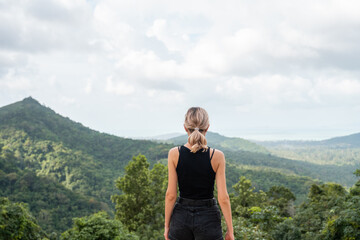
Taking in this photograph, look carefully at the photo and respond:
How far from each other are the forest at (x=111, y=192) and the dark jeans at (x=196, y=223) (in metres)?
7.07

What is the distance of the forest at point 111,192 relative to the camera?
1062cm

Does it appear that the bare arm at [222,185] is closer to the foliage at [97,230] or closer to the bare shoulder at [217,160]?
the bare shoulder at [217,160]

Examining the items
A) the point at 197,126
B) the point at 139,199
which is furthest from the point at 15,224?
the point at 197,126

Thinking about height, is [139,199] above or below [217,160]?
below

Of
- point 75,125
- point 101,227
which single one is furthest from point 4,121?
point 101,227

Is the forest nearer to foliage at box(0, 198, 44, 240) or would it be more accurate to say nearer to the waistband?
foliage at box(0, 198, 44, 240)

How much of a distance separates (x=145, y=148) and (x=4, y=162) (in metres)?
63.4

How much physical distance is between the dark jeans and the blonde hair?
22.6 inches

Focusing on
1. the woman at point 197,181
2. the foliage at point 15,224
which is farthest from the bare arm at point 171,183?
the foliage at point 15,224

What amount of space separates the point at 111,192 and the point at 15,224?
63.6 metres

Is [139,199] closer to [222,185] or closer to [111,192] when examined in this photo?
[222,185]

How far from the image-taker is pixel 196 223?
2.55 metres

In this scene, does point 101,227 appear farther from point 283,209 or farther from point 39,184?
point 39,184

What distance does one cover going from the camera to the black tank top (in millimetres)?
2525
